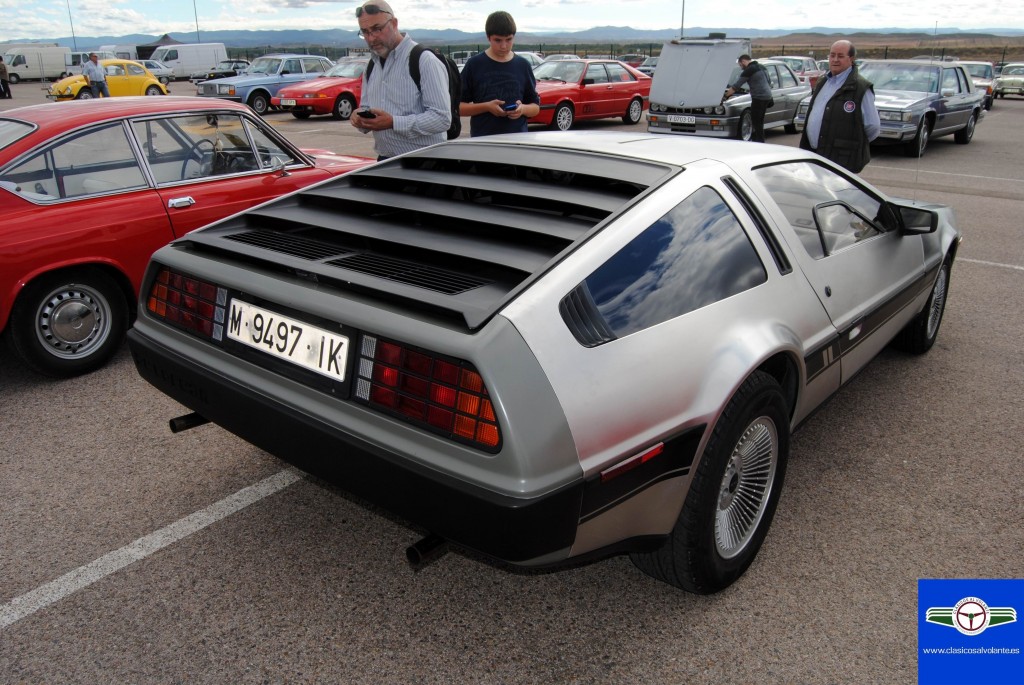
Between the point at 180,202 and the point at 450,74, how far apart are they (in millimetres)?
1814

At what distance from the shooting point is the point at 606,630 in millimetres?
2395

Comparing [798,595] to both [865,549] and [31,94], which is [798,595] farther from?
[31,94]

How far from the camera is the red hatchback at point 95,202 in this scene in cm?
404

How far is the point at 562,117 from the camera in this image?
16.8 metres

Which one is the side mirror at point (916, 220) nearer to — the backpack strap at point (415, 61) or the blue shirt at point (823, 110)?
the blue shirt at point (823, 110)

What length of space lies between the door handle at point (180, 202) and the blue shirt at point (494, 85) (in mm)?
1884

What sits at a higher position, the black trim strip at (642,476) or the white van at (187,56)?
the white van at (187,56)

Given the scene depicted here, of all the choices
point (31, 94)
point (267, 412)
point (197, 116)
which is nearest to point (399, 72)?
point (197, 116)

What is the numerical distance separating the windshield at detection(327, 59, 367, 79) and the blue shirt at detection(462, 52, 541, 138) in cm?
1539

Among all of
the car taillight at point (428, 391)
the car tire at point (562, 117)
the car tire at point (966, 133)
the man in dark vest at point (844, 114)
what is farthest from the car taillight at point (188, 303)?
the car tire at point (966, 133)

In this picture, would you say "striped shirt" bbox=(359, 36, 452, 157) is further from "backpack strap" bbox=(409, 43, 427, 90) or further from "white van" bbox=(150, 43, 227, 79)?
"white van" bbox=(150, 43, 227, 79)

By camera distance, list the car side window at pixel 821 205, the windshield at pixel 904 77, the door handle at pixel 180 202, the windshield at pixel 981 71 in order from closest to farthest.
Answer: the car side window at pixel 821 205 < the door handle at pixel 180 202 < the windshield at pixel 904 77 < the windshield at pixel 981 71

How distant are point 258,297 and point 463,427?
2.84 feet

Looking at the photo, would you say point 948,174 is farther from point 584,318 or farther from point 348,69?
point 348,69
